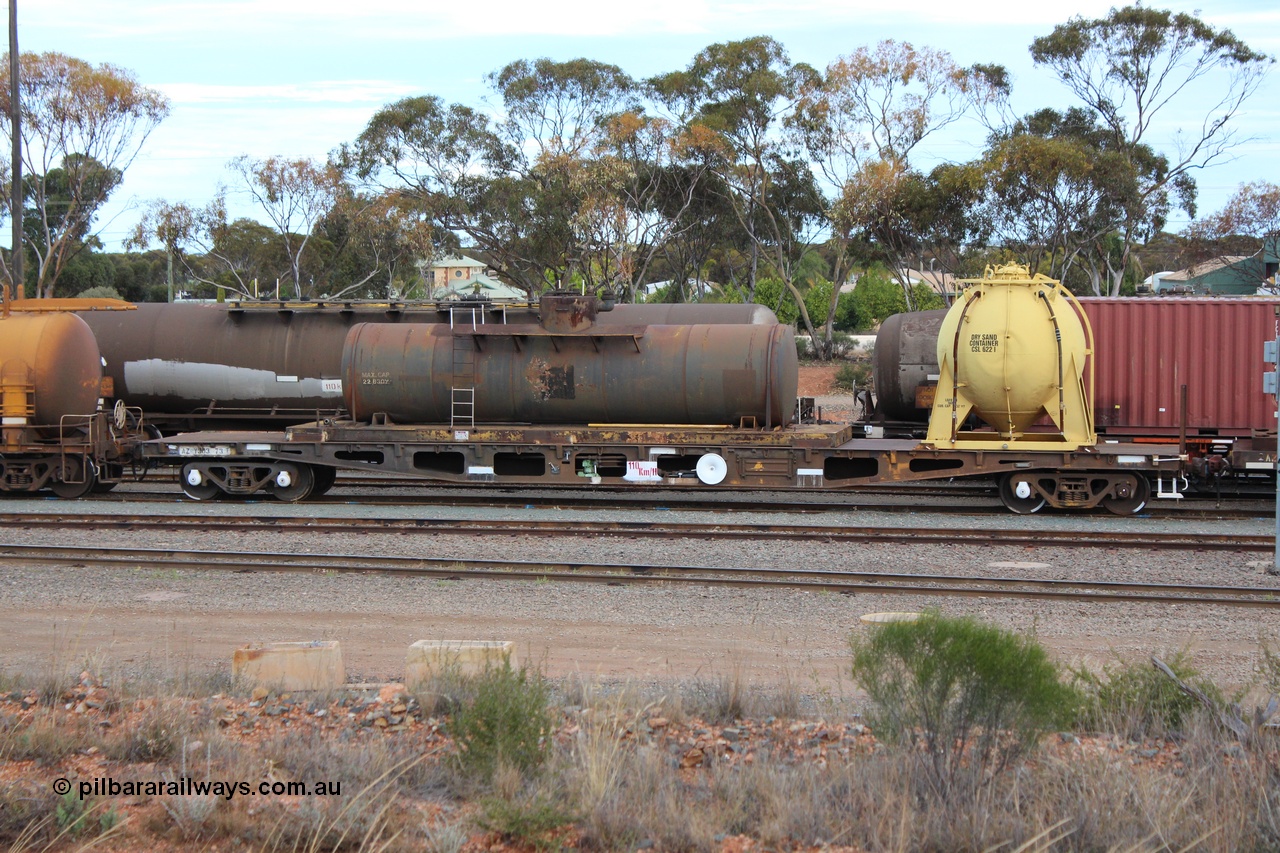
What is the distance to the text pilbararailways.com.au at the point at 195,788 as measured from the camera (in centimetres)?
628

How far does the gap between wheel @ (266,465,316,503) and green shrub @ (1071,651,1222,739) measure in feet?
44.5

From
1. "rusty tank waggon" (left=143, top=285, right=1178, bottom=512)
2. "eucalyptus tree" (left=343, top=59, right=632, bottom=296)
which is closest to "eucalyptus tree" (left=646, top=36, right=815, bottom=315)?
"eucalyptus tree" (left=343, top=59, right=632, bottom=296)

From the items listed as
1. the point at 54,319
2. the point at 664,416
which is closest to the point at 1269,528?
the point at 664,416

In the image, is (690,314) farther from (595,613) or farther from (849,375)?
(849,375)

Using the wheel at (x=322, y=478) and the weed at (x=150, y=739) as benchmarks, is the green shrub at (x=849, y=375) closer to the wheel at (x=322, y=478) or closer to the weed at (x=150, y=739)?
the wheel at (x=322, y=478)

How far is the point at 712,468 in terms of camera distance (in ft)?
55.2

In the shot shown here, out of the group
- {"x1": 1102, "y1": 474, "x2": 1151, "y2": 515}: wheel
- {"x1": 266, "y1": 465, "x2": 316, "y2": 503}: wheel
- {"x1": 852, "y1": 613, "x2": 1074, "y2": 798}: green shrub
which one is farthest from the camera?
{"x1": 266, "y1": 465, "x2": 316, "y2": 503}: wheel

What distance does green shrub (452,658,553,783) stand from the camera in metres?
6.57

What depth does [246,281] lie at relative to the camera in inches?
2244

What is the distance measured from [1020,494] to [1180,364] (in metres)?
4.46

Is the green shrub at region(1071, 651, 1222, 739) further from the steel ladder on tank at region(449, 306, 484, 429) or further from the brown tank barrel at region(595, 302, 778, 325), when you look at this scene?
the brown tank barrel at region(595, 302, 778, 325)

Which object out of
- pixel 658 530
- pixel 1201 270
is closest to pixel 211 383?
pixel 658 530

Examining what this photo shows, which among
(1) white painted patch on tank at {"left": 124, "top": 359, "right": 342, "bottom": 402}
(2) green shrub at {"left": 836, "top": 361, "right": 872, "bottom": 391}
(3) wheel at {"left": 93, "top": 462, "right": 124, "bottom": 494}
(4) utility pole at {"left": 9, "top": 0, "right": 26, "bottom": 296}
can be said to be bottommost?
(3) wheel at {"left": 93, "top": 462, "right": 124, "bottom": 494}

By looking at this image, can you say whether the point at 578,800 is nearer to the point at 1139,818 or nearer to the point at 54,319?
the point at 1139,818
